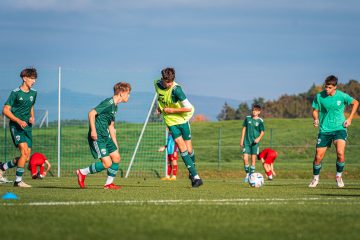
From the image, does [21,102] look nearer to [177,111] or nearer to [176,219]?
[177,111]

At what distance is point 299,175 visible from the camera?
3052cm

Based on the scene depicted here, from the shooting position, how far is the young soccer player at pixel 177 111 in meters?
15.4

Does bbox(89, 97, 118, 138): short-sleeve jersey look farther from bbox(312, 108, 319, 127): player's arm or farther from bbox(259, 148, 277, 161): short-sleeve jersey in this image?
bbox(259, 148, 277, 161): short-sleeve jersey

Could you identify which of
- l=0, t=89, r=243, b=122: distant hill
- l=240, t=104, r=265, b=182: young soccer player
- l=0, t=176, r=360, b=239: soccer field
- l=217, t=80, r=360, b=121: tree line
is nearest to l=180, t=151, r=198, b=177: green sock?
l=0, t=176, r=360, b=239: soccer field

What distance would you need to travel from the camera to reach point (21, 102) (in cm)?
1577

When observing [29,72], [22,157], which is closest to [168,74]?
[29,72]

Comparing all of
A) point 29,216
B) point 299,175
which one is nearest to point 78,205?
point 29,216

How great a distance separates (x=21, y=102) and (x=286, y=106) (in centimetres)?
5866

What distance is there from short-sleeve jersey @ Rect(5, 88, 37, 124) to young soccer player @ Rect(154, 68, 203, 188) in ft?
8.30

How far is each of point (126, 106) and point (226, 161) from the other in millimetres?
12266

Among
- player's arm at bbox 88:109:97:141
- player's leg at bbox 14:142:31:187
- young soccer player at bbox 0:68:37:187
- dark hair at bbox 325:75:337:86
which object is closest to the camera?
player's arm at bbox 88:109:97:141

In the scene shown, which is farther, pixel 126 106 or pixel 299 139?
pixel 299 139

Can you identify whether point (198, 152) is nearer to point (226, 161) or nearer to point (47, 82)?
point (226, 161)

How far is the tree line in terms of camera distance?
71500 mm
